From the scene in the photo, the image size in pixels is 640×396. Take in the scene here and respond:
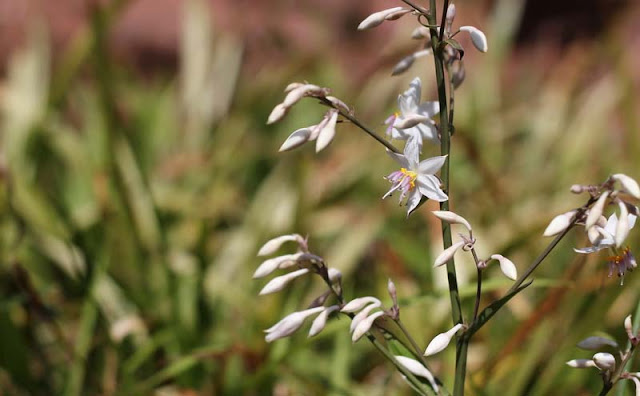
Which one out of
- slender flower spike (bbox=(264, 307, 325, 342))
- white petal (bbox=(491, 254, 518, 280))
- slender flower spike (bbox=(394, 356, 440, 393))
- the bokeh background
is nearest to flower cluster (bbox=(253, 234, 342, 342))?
slender flower spike (bbox=(264, 307, 325, 342))

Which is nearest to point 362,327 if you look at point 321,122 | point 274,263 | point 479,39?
point 274,263

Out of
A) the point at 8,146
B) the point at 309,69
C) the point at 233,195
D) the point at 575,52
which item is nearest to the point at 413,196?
the point at 233,195

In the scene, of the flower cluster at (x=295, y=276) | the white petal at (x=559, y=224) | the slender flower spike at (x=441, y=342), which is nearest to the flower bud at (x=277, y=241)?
the flower cluster at (x=295, y=276)

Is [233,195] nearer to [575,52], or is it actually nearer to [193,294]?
[193,294]

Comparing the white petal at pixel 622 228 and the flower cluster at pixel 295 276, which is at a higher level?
the white petal at pixel 622 228

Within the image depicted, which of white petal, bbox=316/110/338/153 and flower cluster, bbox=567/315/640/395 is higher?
white petal, bbox=316/110/338/153

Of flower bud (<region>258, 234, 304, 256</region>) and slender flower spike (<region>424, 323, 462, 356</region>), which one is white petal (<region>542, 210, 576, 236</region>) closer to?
slender flower spike (<region>424, 323, 462, 356</region>)

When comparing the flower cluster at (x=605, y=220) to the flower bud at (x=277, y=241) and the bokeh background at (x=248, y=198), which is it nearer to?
the flower bud at (x=277, y=241)
